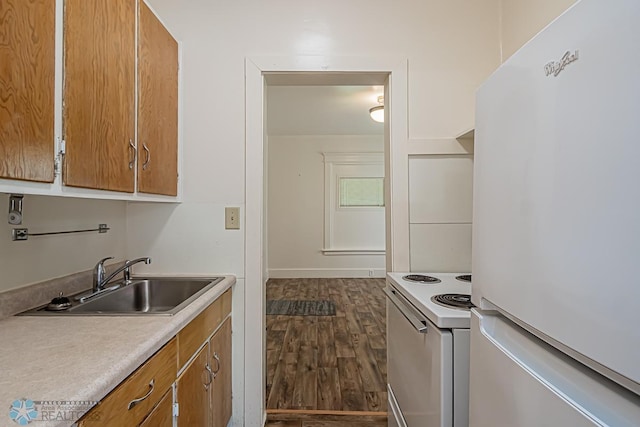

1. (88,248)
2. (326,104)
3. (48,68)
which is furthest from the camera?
(326,104)

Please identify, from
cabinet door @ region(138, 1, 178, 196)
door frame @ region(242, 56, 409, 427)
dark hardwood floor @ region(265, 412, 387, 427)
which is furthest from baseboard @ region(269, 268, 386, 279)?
cabinet door @ region(138, 1, 178, 196)

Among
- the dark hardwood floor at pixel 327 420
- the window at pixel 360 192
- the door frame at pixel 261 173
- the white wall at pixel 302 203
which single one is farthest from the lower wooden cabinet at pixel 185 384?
the window at pixel 360 192

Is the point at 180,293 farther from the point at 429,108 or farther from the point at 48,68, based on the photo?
the point at 429,108

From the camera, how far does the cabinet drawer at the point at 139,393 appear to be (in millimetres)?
737

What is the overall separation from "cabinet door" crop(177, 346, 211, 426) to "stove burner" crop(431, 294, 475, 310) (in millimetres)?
939

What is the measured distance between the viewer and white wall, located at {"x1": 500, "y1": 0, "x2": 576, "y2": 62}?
1.44 metres

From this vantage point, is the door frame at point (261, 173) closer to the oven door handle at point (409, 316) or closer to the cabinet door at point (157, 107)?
the oven door handle at point (409, 316)

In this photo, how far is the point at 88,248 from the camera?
1.60 meters

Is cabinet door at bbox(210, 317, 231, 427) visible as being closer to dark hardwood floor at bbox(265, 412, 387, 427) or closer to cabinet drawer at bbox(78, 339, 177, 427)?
dark hardwood floor at bbox(265, 412, 387, 427)

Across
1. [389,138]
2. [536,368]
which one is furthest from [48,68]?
[389,138]

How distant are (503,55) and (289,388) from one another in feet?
8.03

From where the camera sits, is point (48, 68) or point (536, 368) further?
point (48, 68)

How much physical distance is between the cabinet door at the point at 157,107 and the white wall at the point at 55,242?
0.34 meters

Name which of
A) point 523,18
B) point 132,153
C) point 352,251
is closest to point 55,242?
point 132,153
